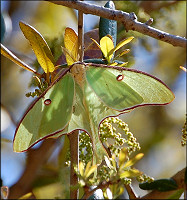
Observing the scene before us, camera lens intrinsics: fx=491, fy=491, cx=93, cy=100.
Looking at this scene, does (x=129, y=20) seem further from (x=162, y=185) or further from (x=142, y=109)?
(x=142, y=109)

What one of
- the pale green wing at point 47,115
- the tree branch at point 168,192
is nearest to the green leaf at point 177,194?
the tree branch at point 168,192

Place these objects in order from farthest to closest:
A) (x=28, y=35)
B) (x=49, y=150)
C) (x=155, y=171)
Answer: (x=155, y=171) < (x=49, y=150) < (x=28, y=35)

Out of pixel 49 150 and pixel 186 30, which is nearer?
pixel 49 150

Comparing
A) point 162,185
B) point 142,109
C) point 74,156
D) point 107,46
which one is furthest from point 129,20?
point 142,109

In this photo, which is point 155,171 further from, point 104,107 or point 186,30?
point 104,107

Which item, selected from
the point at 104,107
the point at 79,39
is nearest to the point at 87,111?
the point at 104,107

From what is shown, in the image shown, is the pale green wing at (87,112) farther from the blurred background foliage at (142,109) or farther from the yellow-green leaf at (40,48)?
the blurred background foliage at (142,109)

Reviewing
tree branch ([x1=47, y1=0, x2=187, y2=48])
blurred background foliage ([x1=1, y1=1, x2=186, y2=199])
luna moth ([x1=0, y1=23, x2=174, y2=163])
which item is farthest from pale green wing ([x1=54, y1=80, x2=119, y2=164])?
blurred background foliage ([x1=1, y1=1, x2=186, y2=199])
